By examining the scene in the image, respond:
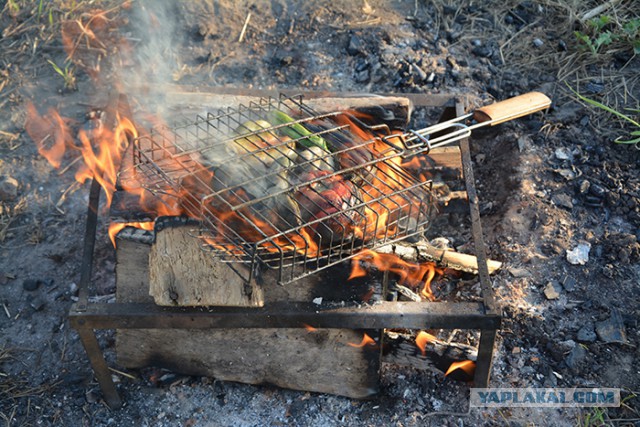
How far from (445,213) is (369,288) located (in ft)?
4.66

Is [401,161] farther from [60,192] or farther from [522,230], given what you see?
[60,192]

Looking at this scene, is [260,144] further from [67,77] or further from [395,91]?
[67,77]

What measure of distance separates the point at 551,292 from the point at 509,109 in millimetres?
1143

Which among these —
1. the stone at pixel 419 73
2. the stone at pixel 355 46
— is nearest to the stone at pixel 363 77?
the stone at pixel 355 46

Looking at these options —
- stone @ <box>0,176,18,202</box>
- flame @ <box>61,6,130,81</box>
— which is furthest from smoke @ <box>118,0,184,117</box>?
stone @ <box>0,176,18,202</box>

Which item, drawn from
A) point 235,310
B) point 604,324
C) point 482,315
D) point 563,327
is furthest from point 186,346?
point 604,324

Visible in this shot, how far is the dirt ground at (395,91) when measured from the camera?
3248 millimetres

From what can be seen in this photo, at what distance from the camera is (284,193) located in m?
2.74

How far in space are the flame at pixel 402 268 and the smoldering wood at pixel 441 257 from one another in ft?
0.15

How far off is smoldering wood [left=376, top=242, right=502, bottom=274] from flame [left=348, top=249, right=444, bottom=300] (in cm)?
5

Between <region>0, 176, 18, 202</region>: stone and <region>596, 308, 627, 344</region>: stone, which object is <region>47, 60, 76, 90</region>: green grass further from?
<region>596, 308, 627, 344</region>: stone

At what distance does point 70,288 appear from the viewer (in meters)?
3.84

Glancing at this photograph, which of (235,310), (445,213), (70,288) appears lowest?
(70,288)

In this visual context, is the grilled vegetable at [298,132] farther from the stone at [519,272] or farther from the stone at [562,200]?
the stone at [562,200]
